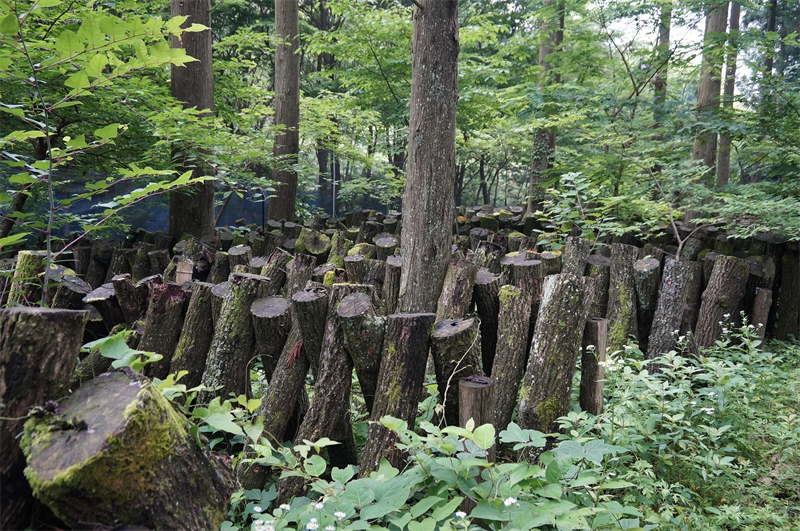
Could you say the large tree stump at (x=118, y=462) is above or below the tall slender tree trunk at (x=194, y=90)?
below

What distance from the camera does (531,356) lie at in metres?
2.74

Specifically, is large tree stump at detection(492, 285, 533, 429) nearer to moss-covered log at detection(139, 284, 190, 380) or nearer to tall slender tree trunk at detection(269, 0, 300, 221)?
moss-covered log at detection(139, 284, 190, 380)

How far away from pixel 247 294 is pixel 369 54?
719cm

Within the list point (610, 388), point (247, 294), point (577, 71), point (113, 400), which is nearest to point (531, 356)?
point (610, 388)

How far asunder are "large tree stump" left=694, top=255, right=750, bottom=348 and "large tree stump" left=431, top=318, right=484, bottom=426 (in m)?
2.85

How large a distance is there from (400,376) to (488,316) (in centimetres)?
101

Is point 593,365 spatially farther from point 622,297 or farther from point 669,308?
point 669,308

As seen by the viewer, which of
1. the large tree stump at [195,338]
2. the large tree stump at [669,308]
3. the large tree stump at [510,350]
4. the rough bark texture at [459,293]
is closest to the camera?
the large tree stump at [510,350]

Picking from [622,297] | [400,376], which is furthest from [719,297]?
[400,376]

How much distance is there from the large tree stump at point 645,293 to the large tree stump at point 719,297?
0.40m

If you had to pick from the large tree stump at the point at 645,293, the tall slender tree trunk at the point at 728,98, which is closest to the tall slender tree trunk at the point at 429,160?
the large tree stump at the point at 645,293

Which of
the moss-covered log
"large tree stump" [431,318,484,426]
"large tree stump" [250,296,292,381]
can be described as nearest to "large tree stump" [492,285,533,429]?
"large tree stump" [431,318,484,426]

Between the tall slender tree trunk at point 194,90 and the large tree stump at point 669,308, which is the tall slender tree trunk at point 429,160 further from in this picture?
the tall slender tree trunk at point 194,90

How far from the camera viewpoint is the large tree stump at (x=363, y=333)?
2.30 meters
